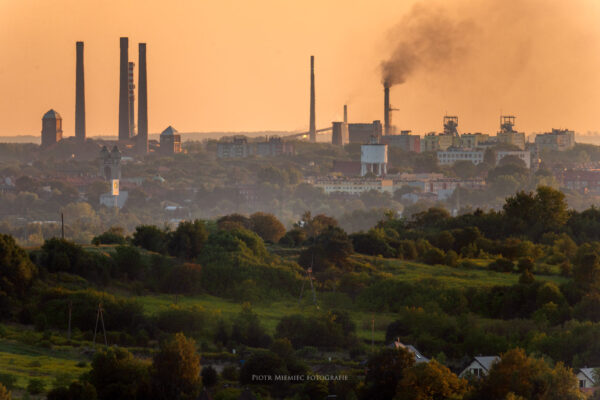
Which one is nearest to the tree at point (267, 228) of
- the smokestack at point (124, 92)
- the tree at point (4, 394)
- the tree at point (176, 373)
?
the tree at point (176, 373)

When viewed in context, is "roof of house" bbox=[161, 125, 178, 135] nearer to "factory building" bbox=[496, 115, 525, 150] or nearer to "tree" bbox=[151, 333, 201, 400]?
"factory building" bbox=[496, 115, 525, 150]

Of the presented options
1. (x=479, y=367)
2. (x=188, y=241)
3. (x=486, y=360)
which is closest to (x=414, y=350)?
(x=486, y=360)

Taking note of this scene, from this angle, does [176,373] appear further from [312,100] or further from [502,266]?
[312,100]

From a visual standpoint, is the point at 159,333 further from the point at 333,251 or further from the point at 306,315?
the point at 333,251

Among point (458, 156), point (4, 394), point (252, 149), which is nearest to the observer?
point (4, 394)

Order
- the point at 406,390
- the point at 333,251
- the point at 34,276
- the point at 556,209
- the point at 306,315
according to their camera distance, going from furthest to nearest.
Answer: the point at 556,209 < the point at 333,251 < the point at 34,276 < the point at 306,315 < the point at 406,390

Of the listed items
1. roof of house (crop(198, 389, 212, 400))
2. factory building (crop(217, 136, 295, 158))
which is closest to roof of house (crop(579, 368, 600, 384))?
roof of house (crop(198, 389, 212, 400))

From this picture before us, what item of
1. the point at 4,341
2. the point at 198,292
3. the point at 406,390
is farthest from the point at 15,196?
the point at 406,390
